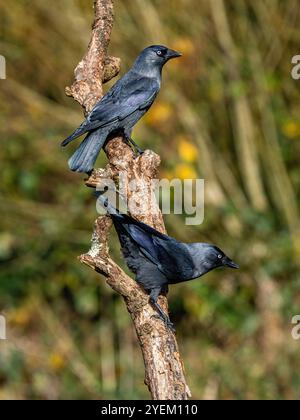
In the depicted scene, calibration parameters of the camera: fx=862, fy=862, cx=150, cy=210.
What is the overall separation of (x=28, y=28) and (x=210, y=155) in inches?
81.8

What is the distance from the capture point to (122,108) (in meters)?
4.92

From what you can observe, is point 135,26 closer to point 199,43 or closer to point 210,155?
point 199,43

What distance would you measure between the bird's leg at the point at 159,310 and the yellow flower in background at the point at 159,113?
390 cm

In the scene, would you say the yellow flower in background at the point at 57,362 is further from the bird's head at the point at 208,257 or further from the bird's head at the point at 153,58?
the bird's head at the point at 208,257

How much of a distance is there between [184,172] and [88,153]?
3139 mm

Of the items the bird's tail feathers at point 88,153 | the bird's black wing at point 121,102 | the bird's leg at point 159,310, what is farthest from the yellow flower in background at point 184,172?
the bird's leg at point 159,310

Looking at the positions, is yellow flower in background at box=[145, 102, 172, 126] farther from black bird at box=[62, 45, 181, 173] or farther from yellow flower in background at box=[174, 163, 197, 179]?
black bird at box=[62, 45, 181, 173]

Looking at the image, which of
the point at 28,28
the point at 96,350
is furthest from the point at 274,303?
the point at 28,28

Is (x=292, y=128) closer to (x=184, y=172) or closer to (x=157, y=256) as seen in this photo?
(x=184, y=172)

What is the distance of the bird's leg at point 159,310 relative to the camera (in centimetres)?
396

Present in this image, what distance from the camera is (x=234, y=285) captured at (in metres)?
7.77

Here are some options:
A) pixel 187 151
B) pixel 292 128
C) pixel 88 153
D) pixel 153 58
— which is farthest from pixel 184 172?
pixel 88 153

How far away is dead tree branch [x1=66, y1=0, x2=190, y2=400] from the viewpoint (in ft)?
12.4

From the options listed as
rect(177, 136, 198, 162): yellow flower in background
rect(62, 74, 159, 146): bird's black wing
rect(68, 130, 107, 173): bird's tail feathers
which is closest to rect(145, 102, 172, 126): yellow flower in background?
rect(177, 136, 198, 162): yellow flower in background
